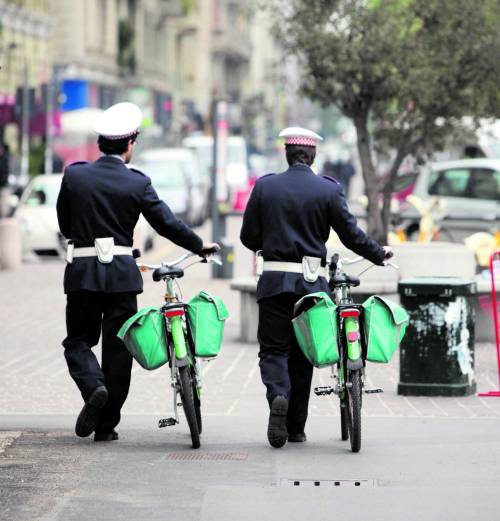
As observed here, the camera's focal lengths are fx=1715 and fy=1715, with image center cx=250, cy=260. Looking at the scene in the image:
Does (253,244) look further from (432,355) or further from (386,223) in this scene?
(386,223)

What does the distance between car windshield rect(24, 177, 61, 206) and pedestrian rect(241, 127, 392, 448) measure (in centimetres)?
2100

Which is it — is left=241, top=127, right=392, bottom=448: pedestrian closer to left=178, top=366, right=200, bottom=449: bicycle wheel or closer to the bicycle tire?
the bicycle tire

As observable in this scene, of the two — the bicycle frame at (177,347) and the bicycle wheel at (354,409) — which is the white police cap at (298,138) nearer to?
the bicycle frame at (177,347)

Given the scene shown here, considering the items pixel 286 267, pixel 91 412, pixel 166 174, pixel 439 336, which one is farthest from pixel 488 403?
pixel 166 174

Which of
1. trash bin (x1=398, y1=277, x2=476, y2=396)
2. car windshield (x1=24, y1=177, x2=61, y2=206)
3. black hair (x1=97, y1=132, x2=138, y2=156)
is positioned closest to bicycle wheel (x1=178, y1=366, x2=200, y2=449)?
black hair (x1=97, y1=132, x2=138, y2=156)

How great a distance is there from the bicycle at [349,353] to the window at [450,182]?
1853 centimetres

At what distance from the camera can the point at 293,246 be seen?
30.2 feet

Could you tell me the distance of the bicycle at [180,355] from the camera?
9031 millimetres

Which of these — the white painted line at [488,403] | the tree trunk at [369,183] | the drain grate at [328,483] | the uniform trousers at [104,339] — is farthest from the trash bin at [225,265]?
the drain grate at [328,483]

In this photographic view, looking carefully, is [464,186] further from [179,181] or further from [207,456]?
[207,456]

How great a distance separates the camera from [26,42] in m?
52.9

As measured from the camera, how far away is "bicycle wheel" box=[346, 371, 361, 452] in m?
8.88

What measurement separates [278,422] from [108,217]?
1.45 meters

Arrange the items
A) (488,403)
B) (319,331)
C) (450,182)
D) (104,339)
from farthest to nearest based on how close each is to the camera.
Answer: (450,182) < (488,403) < (104,339) < (319,331)
